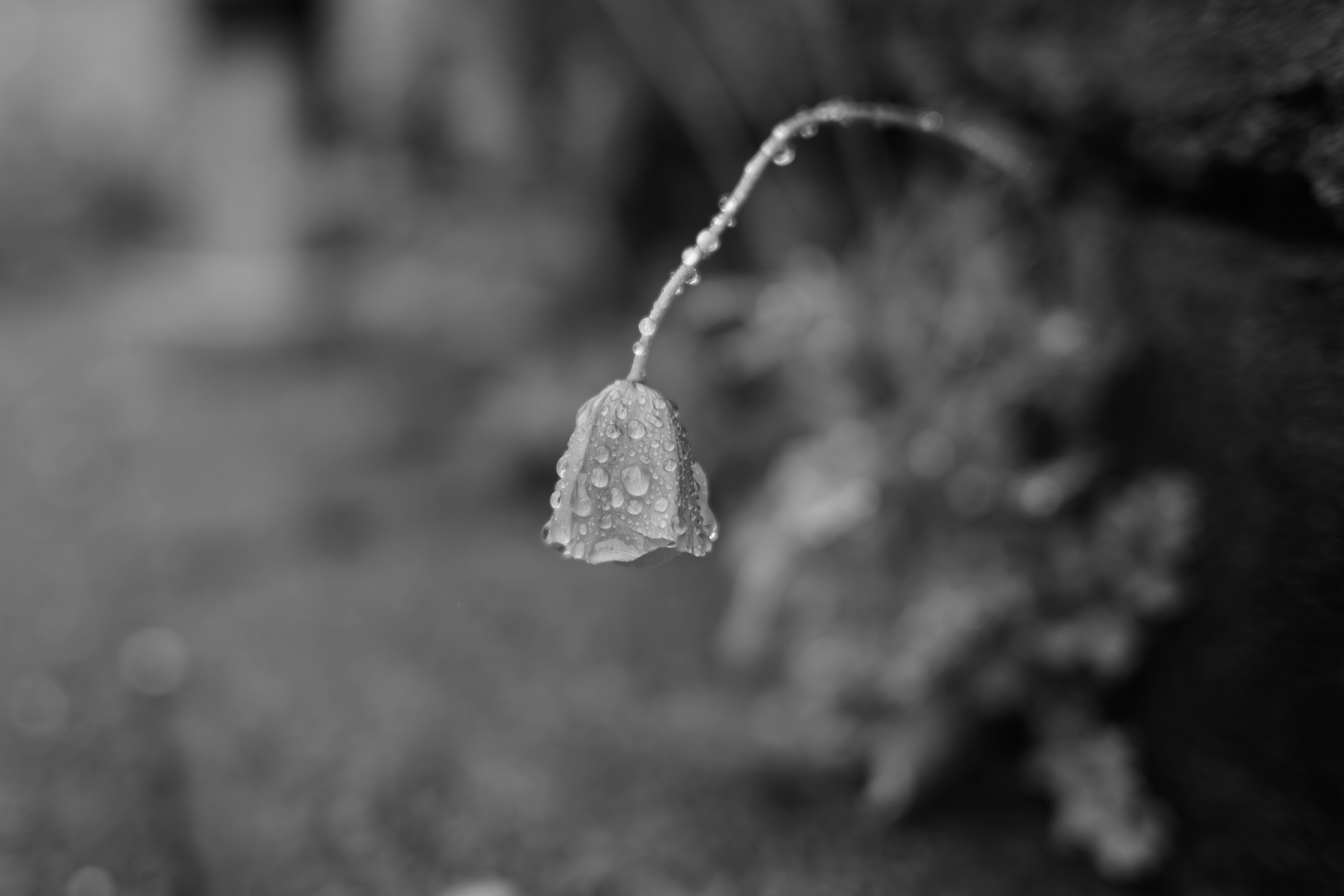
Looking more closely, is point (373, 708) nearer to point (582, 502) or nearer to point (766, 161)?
point (582, 502)

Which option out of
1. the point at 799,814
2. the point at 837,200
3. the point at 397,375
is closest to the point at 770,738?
the point at 799,814

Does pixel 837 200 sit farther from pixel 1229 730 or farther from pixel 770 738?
A: pixel 1229 730

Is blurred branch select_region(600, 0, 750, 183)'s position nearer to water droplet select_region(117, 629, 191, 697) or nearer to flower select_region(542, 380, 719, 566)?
water droplet select_region(117, 629, 191, 697)

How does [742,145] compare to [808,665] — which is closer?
[808,665]

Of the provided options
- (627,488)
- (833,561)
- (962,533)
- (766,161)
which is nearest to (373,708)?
(833,561)

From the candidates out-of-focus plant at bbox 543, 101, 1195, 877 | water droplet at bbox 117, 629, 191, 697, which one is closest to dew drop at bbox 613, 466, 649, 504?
out-of-focus plant at bbox 543, 101, 1195, 877

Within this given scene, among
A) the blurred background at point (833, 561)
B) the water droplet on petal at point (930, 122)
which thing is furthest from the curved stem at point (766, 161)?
the blurred background at point (833, 561)
